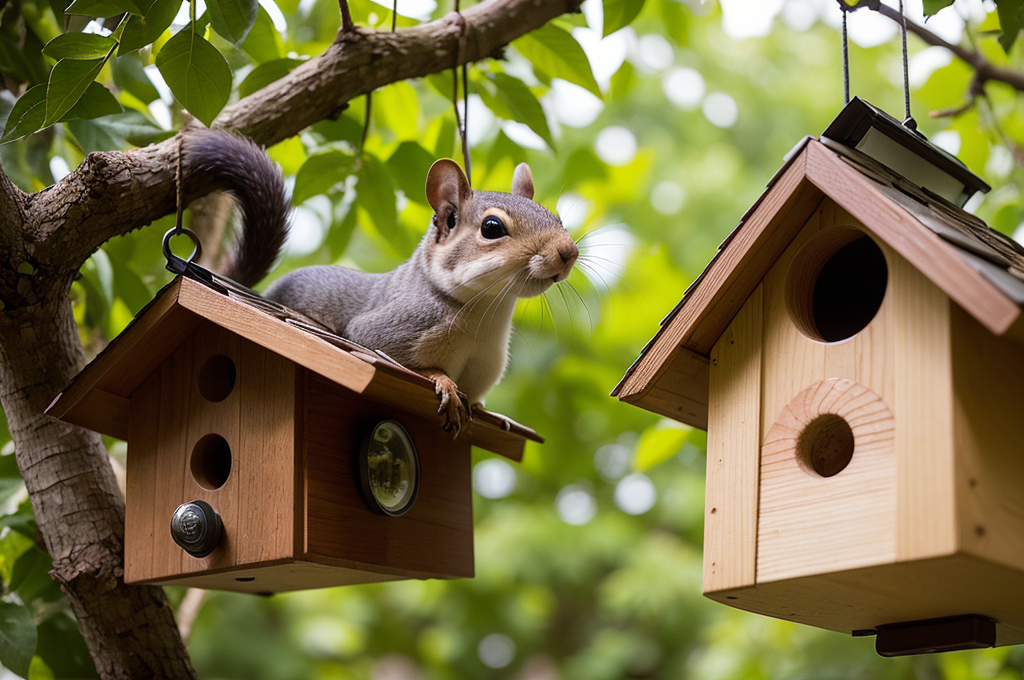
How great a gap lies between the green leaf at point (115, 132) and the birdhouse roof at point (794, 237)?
1.22 meters

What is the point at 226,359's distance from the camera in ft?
6.87

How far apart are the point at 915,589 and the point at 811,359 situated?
40 centimetres

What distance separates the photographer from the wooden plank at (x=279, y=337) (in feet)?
5.37

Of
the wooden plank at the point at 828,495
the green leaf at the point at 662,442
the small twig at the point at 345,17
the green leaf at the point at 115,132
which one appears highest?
the small twig at the point at 345,17

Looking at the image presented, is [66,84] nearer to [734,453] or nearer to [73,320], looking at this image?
[73,320]

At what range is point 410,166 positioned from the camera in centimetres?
239

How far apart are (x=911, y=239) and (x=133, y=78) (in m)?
1.76

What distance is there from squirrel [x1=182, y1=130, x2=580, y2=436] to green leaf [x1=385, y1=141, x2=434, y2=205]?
0.27 metres

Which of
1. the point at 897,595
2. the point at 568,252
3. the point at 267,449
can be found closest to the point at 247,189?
the point at 267,449

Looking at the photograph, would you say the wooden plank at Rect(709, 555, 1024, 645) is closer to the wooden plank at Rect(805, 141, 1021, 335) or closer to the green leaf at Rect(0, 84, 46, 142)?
the wooden plank at Rect(805, 141, 1021, 335)

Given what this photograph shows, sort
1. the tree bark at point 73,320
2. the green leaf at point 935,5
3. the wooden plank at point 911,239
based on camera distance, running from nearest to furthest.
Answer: the wooden plank at point 911,239, the green leaf at point 935,5, the tree bark at point 73,320

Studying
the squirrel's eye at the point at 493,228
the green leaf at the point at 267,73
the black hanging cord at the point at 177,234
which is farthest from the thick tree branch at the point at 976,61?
the black hanging cord at the point at 177,234

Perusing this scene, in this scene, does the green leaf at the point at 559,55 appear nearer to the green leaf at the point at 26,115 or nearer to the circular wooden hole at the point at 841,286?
the circular wooden hole at the point at 841,286

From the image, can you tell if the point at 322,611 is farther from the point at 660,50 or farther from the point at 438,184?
the point at 438,184
